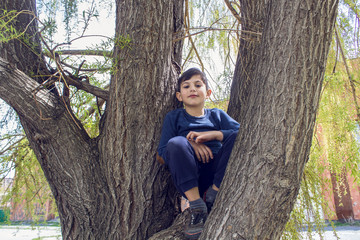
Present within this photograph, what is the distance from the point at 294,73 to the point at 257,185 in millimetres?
449

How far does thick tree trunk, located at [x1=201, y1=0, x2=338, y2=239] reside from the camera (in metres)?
1.16

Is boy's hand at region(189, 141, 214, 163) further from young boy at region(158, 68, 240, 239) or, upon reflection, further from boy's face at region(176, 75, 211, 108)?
boy's face at region(176, 75, 211, 108)

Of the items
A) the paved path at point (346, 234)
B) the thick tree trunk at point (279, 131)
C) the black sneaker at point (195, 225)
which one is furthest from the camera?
the paved path at point (346, 234)

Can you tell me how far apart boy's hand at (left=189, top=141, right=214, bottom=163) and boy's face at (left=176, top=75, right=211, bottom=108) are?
300mm

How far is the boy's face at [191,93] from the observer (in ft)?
6.00

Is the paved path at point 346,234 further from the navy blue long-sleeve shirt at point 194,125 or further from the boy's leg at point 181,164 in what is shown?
the boy's leg at point 181,164

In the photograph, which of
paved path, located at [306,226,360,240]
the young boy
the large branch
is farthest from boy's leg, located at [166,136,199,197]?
paved path, located at [306,226,360,240]

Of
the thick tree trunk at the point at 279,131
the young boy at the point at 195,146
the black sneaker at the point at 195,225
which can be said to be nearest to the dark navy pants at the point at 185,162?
the young boy at the point at 195,146

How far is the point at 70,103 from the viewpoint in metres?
1.71

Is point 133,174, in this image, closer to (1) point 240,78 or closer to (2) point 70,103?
(2) point 70,103

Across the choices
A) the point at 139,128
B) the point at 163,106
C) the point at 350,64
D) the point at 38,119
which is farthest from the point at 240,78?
the point at 38,119

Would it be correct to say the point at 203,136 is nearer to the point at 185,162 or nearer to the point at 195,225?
the point at 185,162

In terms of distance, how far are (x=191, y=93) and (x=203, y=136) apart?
0.32m

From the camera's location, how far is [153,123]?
5.52ft
